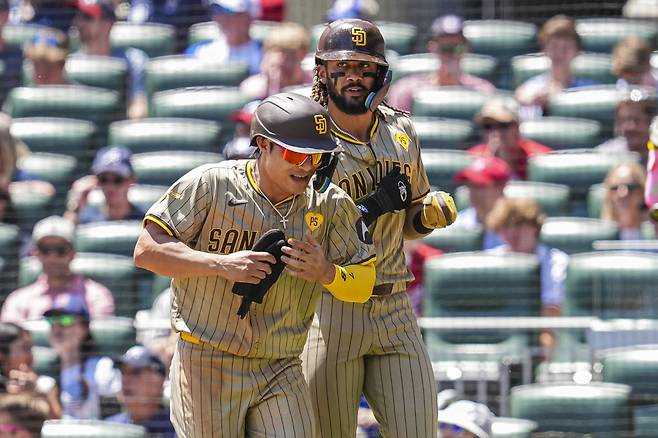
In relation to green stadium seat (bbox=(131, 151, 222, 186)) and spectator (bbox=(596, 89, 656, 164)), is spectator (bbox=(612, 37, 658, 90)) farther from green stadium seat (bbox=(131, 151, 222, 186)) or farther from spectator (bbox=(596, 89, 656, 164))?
green stadium seat (bbox=(131, 151, 222, 186))

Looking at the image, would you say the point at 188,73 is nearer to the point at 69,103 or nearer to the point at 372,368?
the point at 69,103

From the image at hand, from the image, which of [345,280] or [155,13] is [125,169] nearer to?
[155,13]

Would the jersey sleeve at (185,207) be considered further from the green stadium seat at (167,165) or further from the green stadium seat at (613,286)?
the green stadium seat at (167,165)

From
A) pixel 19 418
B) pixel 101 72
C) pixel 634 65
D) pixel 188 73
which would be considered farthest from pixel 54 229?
pixel 634 65

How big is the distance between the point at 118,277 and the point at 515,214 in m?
2.10

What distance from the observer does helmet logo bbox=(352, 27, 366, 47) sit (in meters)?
3.83

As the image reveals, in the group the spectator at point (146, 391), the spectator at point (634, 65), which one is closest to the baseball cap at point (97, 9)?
the spectator at point (146, 391)

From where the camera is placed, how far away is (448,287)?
6359 mm

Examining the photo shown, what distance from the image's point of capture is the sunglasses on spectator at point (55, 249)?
675cm

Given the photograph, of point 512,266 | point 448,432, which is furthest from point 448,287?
point 448,432

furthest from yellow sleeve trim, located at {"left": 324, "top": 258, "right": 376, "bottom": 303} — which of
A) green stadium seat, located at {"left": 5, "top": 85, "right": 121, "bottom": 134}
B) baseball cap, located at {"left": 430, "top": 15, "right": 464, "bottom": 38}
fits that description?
green stadium seat, located at {"left": 5, "top": 85, "right": 121, "bottom": 134}

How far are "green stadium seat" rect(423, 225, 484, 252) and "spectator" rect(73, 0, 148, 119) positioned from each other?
261 cm

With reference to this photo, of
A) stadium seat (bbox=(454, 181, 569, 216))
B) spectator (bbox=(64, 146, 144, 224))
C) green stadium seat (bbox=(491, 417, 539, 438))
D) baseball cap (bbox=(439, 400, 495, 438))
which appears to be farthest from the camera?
spectator (bbox=(64, 146, 144, 224))

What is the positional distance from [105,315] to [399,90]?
2305 millimetres
